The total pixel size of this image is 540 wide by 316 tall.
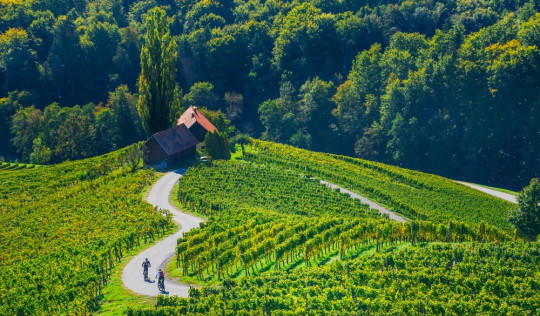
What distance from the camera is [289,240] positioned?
42875mm

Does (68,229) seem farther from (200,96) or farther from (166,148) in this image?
(200,96)

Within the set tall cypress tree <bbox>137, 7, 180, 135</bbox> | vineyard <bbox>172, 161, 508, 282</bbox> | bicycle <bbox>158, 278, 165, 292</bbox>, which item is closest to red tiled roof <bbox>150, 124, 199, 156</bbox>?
tall cypress tree <bbox>137, 7, 180, 135</bbox>

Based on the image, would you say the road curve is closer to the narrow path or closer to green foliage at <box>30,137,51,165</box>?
the narrow path

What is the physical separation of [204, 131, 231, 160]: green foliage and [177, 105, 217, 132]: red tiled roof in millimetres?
4174

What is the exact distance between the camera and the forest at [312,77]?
9331 cm

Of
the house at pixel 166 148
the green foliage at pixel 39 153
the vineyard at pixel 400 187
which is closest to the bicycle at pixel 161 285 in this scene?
the vineyard at pixel 400 187

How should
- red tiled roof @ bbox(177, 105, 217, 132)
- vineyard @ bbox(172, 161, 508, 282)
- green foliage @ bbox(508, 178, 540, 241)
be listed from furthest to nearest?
1. red tiled roof @ bbox(177, 105, 217, 132)
2. green foliage @ bbox(508, 178, 540, 241)
3. vineyard @ bbox(172, 161, 508, 282)

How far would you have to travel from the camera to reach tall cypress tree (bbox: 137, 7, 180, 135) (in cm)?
7650

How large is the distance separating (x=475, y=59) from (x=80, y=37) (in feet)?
249

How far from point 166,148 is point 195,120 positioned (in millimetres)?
10008

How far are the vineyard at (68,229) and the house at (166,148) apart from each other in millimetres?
3499

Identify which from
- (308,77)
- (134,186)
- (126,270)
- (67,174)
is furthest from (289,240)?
(308,77)

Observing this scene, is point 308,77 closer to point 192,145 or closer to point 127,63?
point 127,63

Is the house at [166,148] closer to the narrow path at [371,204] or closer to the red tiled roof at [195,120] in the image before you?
the red tiled roof at [195,120]
